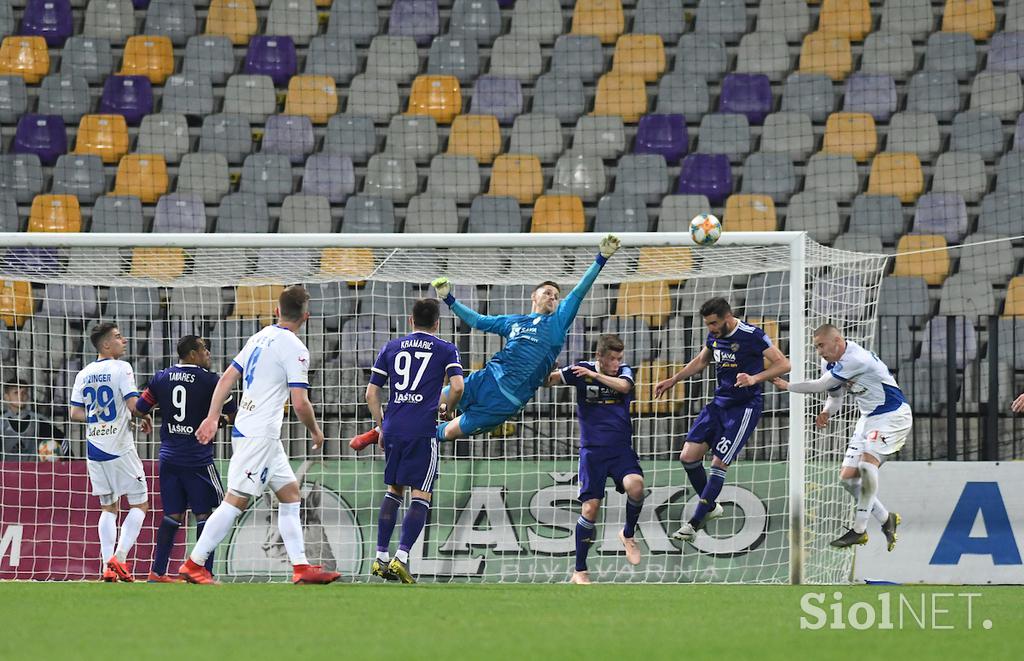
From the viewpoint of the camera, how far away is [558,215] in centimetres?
1562

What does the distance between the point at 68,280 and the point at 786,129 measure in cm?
894

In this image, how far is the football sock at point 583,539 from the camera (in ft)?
33.1

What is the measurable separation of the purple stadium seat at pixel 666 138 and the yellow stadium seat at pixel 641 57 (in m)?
0.94

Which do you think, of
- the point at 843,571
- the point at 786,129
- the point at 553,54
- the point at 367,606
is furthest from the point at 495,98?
the point at 367,606

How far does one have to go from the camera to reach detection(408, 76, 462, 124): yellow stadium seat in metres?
16.9

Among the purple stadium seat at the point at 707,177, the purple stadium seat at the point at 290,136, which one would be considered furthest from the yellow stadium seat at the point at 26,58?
the purple stadium seat at the point at 707,177

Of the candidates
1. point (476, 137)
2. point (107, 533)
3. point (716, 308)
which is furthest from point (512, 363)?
point (476, 137)

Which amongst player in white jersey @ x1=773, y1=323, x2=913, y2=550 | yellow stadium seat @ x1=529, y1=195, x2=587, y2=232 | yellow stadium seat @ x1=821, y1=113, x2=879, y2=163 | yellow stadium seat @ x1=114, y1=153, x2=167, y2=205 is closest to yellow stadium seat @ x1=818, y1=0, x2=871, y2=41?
yellow stadium seat @ x1=821, y1=113, x2=879, y2=163

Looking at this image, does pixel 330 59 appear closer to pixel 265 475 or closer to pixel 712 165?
pixel 712 165

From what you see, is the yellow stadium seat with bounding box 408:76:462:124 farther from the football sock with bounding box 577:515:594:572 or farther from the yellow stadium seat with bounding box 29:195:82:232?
the football sock with bounding box 577:515:594:572

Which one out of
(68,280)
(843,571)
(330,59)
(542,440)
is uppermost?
(330,59)

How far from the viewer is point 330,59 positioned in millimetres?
17391

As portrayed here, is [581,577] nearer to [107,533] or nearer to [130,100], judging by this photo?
[107,533]

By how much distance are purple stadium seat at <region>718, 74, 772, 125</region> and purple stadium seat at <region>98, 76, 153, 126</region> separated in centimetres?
729
